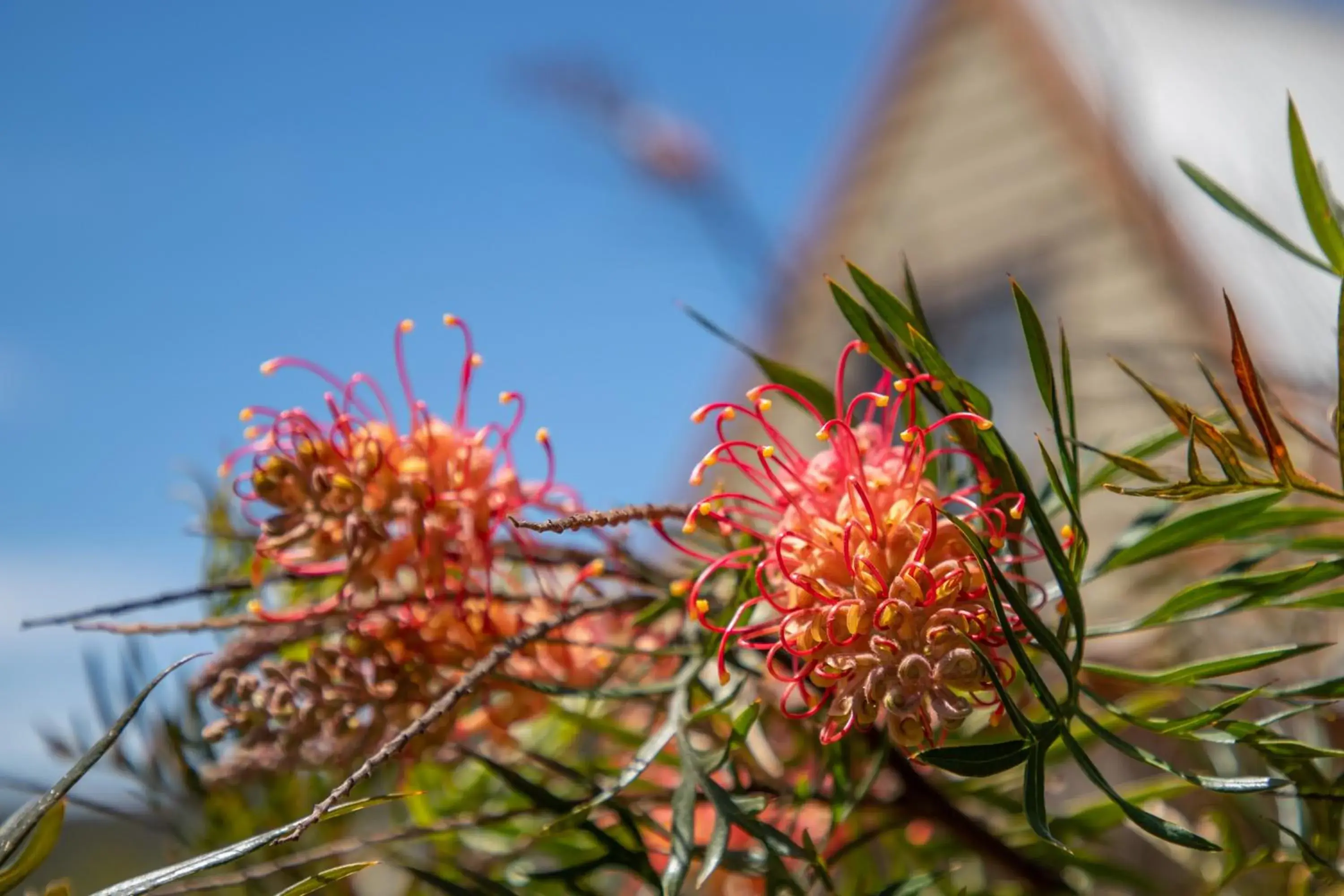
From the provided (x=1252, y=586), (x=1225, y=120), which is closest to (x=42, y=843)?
(x=1252, y=586)

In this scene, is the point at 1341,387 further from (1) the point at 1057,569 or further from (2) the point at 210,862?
(2) the point at 210,862

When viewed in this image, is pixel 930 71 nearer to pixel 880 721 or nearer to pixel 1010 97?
pixel 1010 97

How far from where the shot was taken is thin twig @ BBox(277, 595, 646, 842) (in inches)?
12.7

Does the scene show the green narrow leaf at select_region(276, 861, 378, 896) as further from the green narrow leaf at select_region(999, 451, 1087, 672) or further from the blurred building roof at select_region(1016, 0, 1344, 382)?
the blurred building roof at select_region(1016, 0, 1344, 382)

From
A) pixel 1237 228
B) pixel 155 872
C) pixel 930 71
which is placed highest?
pixel 930 71

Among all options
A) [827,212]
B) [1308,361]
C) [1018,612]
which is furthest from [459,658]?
[827,212]

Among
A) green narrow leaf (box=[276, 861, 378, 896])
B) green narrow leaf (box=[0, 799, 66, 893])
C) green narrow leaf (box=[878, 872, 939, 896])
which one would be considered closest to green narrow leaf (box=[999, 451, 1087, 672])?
green narrow leaf (box=[878, 872, 939, 896])

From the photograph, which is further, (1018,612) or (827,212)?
(827,212)

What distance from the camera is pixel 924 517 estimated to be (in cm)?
39

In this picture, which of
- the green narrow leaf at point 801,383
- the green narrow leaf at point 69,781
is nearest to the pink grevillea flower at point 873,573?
the green narrow leaf at point 801,383

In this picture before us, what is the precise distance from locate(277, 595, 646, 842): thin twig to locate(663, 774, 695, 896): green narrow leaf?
0.26 feet

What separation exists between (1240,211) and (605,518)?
0.31m

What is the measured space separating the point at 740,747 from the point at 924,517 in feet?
0.50

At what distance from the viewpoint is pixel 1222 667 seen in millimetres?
384
